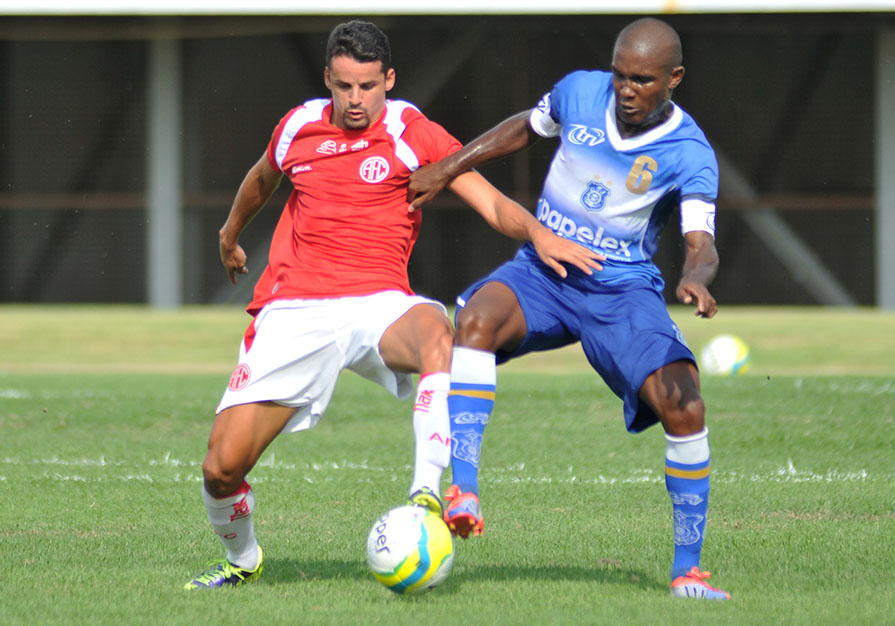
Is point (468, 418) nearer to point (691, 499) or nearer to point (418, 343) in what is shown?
point (418, 343)

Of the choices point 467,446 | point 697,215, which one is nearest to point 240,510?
point 467,446

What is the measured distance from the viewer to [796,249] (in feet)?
72.7

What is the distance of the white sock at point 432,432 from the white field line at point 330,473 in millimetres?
2961

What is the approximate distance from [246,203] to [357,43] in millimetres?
971

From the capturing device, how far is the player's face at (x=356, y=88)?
17.1 ft

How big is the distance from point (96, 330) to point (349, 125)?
46.7 ft

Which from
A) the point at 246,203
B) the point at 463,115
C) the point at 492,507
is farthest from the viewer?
the point at 463,115

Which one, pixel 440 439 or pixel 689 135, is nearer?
pixel 440 439

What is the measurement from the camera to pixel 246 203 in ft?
19.0

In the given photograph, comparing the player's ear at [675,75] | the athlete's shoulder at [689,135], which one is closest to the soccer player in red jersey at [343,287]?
the athlete's shoulder at [689,135]

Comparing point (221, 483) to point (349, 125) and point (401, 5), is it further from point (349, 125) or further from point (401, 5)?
point (401, 5)

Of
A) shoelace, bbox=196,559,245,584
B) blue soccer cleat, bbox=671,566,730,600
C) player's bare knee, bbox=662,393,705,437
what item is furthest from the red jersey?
blue soccer cleat, bbox=671,566,730,600

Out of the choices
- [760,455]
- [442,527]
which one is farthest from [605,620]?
[760,455]

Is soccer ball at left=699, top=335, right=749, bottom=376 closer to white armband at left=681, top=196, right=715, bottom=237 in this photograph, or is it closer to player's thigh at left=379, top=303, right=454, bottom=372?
white armband at left=681, top=196, right=715, bottom=237
